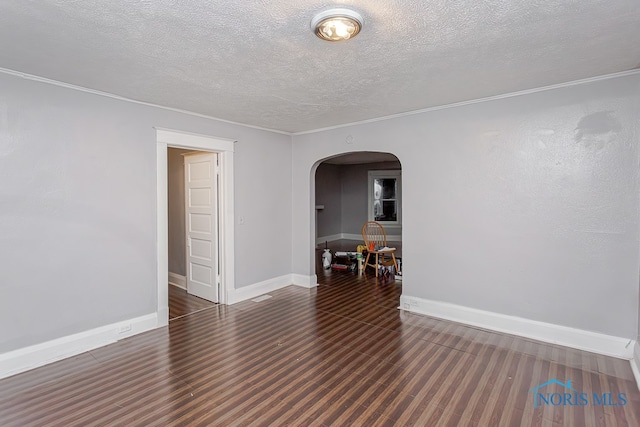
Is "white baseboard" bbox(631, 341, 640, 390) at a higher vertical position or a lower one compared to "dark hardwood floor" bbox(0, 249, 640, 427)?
higher

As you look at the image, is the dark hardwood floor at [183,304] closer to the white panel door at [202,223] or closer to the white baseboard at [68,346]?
the white panel door at [202,223]

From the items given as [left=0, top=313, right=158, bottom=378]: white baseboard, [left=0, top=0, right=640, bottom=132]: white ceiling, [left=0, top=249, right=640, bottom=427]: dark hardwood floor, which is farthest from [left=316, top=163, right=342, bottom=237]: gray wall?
[left=0, top=313, right=158, bottom=378]: white baseboard

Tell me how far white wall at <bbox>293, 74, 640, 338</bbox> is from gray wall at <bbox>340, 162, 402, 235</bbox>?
599 centimetres

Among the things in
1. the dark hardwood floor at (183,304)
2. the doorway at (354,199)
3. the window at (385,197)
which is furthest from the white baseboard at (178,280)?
the window at (385,197)

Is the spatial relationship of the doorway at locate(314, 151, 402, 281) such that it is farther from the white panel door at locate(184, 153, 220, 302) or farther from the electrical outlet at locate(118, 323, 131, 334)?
the electrical outlet at locate(118, 323, 131, 334)

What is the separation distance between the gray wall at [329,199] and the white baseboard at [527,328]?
601 cm

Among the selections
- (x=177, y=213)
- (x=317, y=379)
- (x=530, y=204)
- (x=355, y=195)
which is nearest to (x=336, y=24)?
(x=317, y=379)

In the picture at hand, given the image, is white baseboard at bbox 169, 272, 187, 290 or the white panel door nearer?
the white panel door

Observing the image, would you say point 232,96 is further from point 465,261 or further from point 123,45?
point 465,261

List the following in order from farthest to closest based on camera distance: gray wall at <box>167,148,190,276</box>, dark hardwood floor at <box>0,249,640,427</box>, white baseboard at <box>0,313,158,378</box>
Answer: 1. gray wall at <box>167,148,190,276</box>
2. white baseboard at <box>0,313,158,378</box>
3. dark hardwood floor at <box>0,249,640,427</box>

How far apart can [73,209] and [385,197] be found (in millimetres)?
8273

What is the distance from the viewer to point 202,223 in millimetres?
4852

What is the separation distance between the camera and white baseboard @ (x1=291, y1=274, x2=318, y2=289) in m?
5.39

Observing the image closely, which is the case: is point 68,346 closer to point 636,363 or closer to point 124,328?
point 124,328
